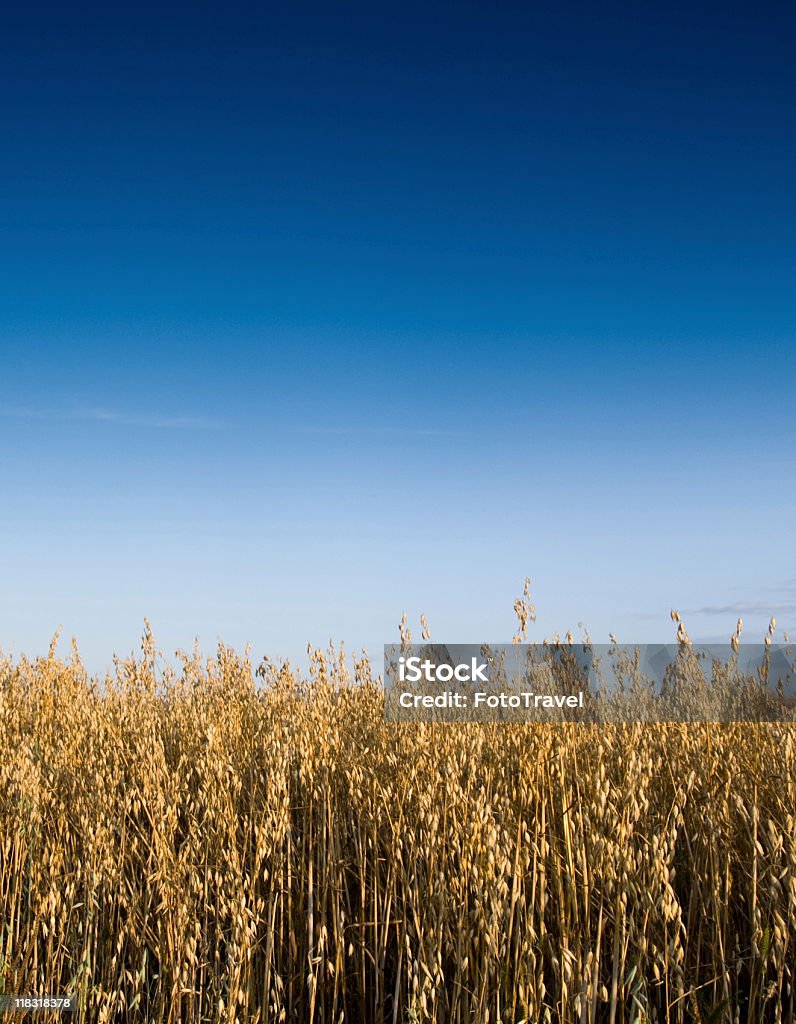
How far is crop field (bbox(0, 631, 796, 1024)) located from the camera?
2.01 m

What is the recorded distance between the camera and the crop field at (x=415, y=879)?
201 cm

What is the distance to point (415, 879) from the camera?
2197 millimetres

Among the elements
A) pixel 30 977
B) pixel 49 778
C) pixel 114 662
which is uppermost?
pixel 114 662

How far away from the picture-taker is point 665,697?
4770 mm

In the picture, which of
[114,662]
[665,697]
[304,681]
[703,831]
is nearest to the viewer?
[703,831]

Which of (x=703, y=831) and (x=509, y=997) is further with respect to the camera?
(x=703, y=831)

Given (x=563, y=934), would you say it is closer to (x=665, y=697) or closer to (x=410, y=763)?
(x=410, y=763)

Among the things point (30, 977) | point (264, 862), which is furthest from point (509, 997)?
point (30, 977)

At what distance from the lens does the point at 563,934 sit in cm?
195

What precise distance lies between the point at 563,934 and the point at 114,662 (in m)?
4.82

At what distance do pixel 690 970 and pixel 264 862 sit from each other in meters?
1.48

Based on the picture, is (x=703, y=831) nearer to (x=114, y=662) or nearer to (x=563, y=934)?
(x=563, y=934)

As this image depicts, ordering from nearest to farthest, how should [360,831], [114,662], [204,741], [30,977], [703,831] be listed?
1. [30,977]
2. [703,831]
3. [360,831]
4. [204,741]
5. [114,662]

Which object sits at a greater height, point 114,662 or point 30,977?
point 114,662
